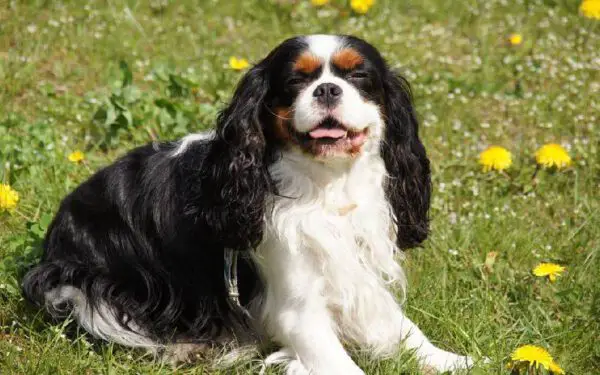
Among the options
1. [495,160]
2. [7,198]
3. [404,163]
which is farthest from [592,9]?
[7,198]

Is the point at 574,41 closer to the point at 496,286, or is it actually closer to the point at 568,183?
the point at 568,183

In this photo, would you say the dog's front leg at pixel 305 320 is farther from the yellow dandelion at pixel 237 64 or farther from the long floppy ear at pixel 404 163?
the yellow dandelion at pixel 237 64

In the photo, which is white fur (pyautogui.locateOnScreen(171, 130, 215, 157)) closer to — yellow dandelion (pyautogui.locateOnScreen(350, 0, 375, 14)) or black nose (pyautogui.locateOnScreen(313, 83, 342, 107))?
black nose (pyautogui.locateOnScreen(313, 83, 342, 107))

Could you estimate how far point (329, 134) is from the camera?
3.51 metres

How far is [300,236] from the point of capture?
3.68 metres

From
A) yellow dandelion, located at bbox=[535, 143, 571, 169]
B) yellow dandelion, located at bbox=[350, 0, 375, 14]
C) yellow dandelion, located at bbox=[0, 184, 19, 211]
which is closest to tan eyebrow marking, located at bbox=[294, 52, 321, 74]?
yellow dandelion, located at bbox=[0, 184, 19, 211]

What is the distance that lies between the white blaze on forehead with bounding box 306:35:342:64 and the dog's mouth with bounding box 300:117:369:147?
0.23 meters

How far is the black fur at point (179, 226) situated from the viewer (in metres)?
3.72

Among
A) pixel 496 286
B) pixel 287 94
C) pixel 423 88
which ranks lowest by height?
pixel 496 286

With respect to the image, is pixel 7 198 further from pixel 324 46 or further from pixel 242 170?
pixel 324 46

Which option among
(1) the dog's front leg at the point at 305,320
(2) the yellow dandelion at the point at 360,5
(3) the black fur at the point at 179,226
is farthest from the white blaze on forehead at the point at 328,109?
(2) the yellow dandelion at the point at 360,5

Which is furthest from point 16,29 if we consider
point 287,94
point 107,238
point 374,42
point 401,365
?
point 401,365

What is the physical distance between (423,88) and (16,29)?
2734 millimetres

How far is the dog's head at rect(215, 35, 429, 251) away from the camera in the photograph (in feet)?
11.5
